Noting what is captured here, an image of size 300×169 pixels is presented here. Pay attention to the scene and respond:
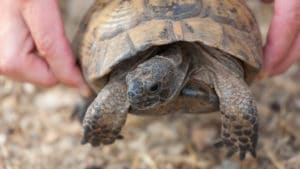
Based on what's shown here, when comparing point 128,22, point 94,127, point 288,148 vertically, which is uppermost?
point 128,22

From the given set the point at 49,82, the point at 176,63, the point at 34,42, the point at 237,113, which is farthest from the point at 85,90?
the point at 237,113

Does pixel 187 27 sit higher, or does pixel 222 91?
pixel 187 27

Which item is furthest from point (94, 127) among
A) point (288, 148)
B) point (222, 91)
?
point (288, 148)

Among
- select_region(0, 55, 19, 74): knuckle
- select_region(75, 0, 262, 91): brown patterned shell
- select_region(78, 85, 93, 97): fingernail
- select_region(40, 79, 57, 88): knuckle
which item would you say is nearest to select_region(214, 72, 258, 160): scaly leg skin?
select_region(75, 0, 262, 91): brown patterned shell

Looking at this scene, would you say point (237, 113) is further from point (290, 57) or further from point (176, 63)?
point (290, 57)

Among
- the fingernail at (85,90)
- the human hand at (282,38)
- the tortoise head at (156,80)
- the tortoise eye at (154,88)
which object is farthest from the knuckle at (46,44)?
the human hand at (282,38)

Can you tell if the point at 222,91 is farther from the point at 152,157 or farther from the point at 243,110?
the point at 152,157
